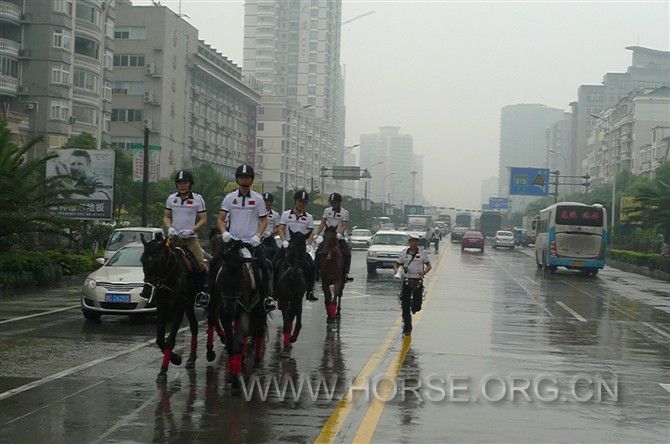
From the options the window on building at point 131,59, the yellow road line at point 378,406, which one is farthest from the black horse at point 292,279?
the window on building at point 131,59

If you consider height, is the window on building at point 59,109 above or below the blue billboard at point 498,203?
above

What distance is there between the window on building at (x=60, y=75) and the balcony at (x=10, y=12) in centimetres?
384

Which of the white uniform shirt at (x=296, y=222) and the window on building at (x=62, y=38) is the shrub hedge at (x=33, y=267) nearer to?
the white uniform shirt at (x=296, y=222)

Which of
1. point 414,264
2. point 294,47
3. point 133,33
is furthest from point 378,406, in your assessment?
point 294,47

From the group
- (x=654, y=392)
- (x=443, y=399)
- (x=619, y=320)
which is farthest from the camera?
(x=619, y=320)

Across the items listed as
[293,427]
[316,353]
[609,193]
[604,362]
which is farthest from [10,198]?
[609,193]

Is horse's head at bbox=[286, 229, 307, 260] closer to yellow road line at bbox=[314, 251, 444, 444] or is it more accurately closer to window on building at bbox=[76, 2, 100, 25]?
yellow road line at bbox=[314, 251, 444, 444]

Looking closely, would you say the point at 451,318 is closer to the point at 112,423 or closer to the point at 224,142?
the point at 112,423

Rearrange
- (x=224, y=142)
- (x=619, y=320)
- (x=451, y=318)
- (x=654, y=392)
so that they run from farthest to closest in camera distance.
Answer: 1. (x=224, y=142)
2. (x=619, y=320)
3. (x=451, y=318)
4. (x=654, y=392)

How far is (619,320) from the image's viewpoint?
68.9 feet

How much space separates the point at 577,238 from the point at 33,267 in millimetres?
24783

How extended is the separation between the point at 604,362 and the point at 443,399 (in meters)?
4.46

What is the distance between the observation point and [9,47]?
63.4 m

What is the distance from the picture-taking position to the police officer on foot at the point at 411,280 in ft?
53.5
